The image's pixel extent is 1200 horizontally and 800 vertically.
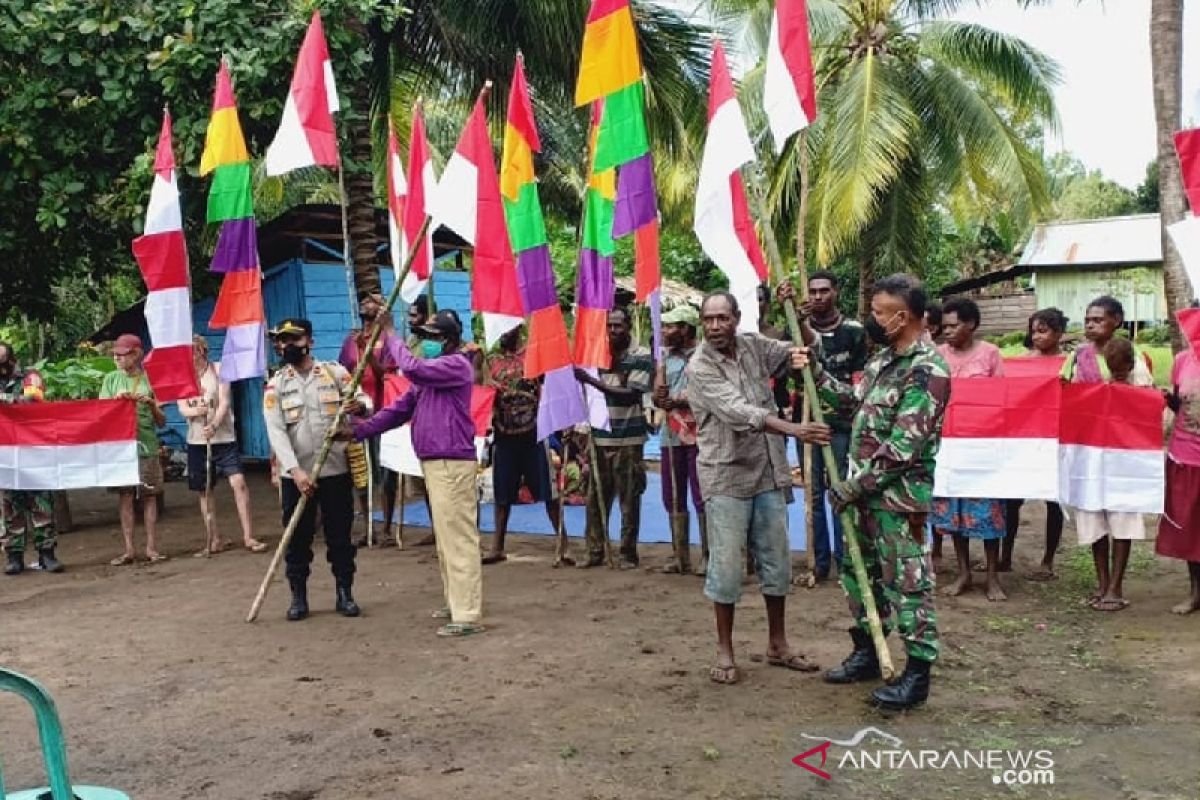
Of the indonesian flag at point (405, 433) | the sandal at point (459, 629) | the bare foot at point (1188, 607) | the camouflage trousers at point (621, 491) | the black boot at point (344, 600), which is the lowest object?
the bare foot at point (1188, 607)

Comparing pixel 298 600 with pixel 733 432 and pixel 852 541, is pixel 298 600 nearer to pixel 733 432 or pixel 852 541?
pixel 733 432

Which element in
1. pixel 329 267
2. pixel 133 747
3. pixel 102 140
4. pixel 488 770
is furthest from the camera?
pixel 329 267

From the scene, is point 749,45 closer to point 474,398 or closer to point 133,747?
point 474,398

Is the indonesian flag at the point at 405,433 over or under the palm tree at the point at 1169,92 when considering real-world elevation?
under

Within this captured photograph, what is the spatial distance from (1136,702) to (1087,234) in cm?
3122

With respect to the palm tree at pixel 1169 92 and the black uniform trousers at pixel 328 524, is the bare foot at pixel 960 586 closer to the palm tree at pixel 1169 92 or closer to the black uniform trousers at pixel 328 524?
the black uniform trousers at pixel 328 524

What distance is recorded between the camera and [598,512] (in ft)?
25.2

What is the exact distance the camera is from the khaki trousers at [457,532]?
5.93m

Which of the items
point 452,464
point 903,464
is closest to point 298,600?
point 452,464

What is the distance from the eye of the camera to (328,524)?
20.9 feet

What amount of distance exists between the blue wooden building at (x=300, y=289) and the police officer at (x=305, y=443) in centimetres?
670

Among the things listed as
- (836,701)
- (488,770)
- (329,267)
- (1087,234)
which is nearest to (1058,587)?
(836,701)

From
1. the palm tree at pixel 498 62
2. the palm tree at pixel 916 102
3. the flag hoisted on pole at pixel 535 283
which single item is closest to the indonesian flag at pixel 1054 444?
the flag hoisted on pole at pixel 535 283

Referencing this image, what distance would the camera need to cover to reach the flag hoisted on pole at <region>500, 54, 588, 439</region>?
7.09 m
